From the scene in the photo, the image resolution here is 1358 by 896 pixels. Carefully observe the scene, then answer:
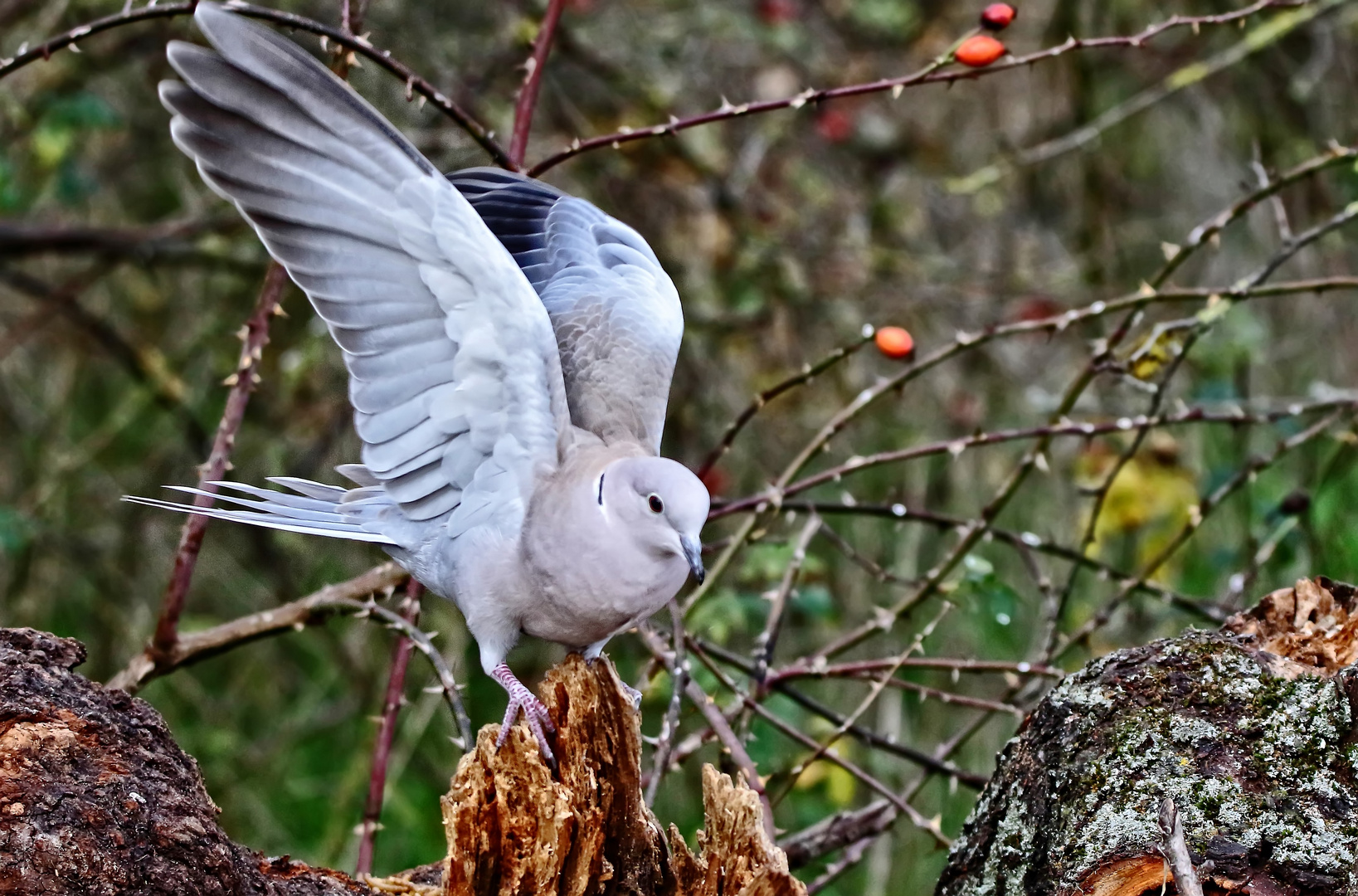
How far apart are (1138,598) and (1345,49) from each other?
2826mm

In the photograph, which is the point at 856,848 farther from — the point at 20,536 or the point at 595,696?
the point at 20,536

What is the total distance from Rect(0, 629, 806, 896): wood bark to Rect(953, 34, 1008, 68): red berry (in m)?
1.42

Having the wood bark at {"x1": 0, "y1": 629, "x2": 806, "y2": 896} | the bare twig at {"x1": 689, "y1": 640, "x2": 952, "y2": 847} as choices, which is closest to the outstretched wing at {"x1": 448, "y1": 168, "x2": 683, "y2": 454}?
the bare twig at {"x1": 689, "y1": 640, "x2": 952, "y2": 847}

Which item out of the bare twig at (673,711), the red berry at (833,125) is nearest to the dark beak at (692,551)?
the bare twig at (673,711)

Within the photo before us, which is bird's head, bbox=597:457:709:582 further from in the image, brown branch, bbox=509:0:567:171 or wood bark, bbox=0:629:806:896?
brown branch, bbox=509:0:567:171

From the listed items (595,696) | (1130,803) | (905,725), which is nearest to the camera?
(1130,803)

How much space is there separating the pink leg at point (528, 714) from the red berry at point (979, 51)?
1531 mm

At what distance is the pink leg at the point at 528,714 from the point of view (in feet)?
8.55

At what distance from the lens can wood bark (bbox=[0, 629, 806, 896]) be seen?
2.02 m

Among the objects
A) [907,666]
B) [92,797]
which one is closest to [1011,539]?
[907,666]

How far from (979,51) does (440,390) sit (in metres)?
1.28

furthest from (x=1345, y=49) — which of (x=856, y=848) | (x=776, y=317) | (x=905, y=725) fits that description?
(x=856, y=848)

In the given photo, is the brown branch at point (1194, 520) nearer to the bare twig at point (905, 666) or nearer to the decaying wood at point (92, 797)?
the bare twig at point (905, 666)

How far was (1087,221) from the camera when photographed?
20.6 feet
